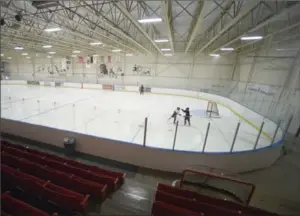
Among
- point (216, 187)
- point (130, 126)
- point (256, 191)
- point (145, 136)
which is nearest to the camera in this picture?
point (216, 187)

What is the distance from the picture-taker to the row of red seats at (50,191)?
2.41m

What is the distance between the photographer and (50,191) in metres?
2.47

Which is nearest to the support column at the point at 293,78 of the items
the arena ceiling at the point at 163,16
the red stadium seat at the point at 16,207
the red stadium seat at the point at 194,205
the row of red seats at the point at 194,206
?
the arena ceiling at the point at 163,16

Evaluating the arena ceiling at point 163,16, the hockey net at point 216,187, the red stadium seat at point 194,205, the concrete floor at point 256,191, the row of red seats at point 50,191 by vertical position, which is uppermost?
the arena ceiling at point 163,16

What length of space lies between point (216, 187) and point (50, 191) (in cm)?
324

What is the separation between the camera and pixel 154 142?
5016mm

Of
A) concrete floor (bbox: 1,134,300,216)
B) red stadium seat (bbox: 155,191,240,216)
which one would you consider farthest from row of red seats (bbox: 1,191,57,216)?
red stadium seat (bbox: 155,191,240,216)

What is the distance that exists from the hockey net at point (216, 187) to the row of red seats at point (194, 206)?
56cm

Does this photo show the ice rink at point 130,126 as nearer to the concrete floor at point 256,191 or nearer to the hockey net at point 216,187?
the concrete floor at point 256,191

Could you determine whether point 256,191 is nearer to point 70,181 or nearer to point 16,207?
point 70,181

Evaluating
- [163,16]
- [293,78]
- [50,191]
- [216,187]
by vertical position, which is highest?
[163,16]

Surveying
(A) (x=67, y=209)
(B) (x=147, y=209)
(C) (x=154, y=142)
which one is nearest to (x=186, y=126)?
(C) (x=154, y=142)

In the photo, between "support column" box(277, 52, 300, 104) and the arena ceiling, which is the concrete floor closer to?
"support column" box(277, 52, 300, 104)

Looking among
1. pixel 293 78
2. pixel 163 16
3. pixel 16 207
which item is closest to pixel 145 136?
pixel 16 207
